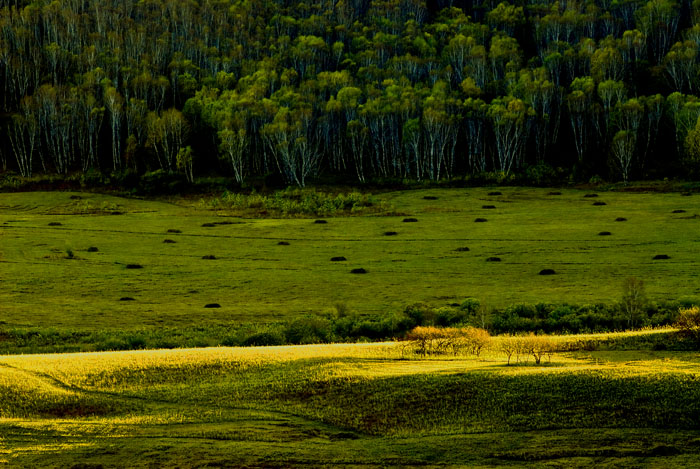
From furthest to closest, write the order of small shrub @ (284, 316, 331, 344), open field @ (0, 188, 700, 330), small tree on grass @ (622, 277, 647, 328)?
open field @ (0, 188, 700, 330)
small tree on grass @ (622, 277, 647, 328)
small shrub @ (284, 316, 331, 344)

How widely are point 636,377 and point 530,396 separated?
3.65 m

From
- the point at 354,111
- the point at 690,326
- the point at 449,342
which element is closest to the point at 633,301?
the point at 690,326

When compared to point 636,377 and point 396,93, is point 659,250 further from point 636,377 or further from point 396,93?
point 396,93

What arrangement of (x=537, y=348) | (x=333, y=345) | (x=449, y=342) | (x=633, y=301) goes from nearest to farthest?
(x=537, y=348) < (x=449, y=342) < (x=333, y=345) < (x=633, y=301)

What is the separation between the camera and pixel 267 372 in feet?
103

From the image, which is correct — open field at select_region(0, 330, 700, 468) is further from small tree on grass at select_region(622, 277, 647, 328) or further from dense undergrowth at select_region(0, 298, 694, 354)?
small tree on grass at select_region(622, 277, 647, 328)

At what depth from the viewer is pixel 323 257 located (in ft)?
271

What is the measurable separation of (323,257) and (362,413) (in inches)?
2287

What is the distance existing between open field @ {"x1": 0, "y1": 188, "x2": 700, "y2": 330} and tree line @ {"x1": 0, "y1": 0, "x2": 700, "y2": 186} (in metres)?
24.8

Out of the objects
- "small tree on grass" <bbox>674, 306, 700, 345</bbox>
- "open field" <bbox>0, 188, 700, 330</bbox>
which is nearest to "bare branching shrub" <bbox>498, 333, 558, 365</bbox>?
"small tree on grass" <bbox>674, 306, 700, 345</bbox>

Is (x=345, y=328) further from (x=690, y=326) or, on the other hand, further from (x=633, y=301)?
(x=690, y=326)

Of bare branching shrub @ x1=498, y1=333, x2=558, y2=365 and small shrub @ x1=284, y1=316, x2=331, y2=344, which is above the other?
bare branching shrub @ x1=498, y1=333, x2=558, y2=365

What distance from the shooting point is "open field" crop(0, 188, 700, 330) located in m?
61.3

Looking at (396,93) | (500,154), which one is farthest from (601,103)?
(396,93)
